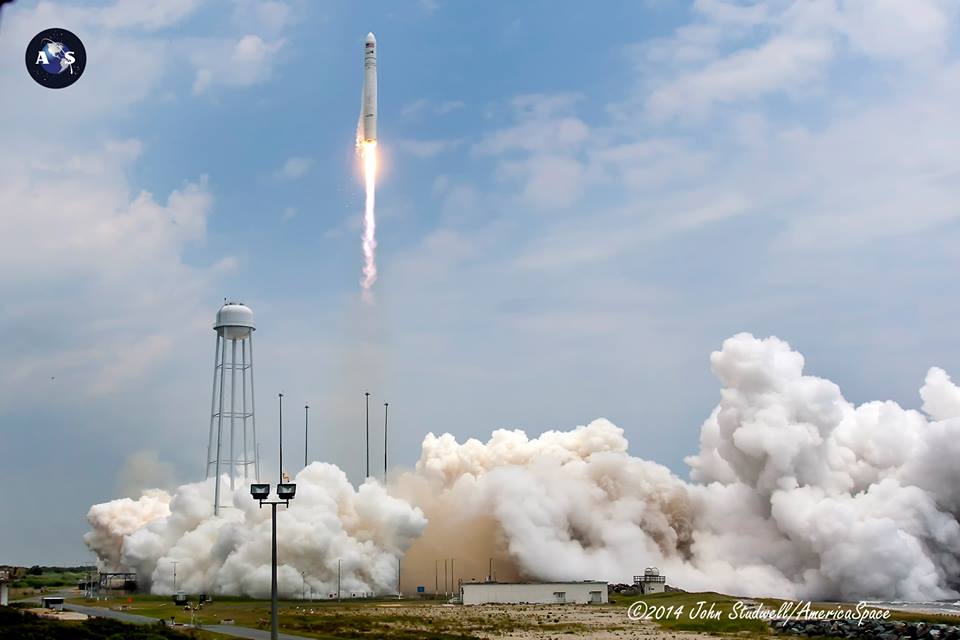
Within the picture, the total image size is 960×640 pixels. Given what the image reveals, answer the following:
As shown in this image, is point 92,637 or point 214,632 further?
point 214,632

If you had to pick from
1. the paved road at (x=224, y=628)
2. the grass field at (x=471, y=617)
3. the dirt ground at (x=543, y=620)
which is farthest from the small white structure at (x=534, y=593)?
the paved road at (x=224, y=628)

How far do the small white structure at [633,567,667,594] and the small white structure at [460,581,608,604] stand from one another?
20.3ft

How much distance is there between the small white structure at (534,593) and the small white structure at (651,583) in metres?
6.17

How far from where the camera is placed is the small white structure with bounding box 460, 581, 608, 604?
101 m

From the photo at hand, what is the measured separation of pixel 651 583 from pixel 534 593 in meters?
13.3

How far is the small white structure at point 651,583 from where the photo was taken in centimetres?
10969

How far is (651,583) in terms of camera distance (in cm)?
11025

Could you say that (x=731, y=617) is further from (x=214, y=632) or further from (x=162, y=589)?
(x=162, y=589)

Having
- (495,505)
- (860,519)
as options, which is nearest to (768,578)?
(860,519)

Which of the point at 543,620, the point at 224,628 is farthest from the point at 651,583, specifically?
the point at 224,628

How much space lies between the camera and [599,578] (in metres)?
117

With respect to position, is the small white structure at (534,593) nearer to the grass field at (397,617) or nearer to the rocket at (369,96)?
the grass field at (397,617)

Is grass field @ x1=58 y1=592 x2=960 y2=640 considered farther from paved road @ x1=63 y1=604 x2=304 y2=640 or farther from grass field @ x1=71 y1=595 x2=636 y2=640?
paved road @ x1=63 y1=604 x2=304 y2=640

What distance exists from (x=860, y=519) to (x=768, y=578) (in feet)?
34.1
